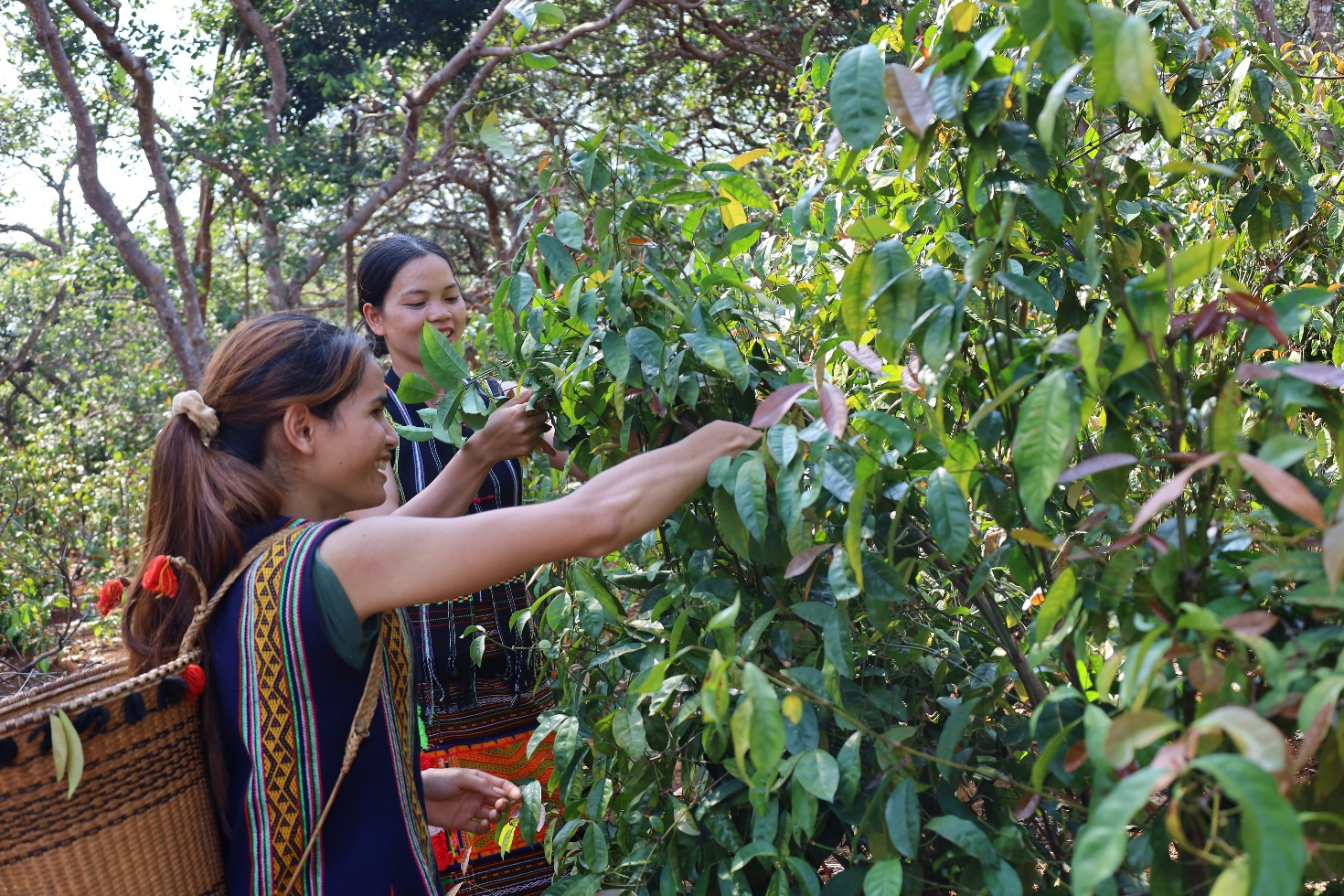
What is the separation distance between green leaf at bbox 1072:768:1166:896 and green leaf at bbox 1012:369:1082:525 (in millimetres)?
259

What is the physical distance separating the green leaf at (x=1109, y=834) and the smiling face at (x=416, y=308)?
2.03 m

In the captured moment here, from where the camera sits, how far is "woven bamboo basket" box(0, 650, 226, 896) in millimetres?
1222

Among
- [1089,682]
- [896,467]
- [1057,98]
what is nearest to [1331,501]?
[1057,98]

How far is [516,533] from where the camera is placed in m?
1.38

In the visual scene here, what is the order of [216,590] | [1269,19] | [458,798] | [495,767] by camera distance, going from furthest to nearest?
[1269,19] → [495,767] → [458,798] → [216,590]

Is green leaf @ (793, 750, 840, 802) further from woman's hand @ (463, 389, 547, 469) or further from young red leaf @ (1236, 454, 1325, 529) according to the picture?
Answer: woman's hand @ (463, 389, 547, 469)

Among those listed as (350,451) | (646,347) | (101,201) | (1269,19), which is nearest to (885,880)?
(646,347)

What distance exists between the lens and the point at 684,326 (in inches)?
58.8

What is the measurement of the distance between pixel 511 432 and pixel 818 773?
79 centimetres

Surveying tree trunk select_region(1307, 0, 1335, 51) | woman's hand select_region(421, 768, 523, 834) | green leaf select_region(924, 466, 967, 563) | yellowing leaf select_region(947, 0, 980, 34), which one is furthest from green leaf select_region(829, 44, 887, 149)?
tree trunk select_region(1307, 0, 1335, 51)

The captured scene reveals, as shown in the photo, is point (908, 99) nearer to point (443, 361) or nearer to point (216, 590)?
point (443, 361)

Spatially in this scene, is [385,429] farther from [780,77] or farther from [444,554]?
[780,77]

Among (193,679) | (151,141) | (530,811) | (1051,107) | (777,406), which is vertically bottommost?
(530,811)

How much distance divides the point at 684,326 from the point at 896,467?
363mm
